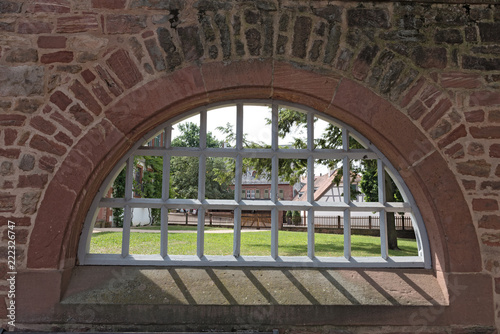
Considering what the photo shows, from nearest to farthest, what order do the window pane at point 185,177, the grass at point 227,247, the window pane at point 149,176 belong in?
the grass at point 227,247, the window pane at point 149,176, the window pane at point 185,177

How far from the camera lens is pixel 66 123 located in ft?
8.48

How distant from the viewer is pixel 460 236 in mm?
2562

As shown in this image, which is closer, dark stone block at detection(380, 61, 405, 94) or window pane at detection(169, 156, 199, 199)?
dark stone block at detection(380, 61, 405, 94)

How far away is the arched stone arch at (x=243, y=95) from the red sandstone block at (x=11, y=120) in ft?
1.40

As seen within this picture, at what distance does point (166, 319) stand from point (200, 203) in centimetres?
83

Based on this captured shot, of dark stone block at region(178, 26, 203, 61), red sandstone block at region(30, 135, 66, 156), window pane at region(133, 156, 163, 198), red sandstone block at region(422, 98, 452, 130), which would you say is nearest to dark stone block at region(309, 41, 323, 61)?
dark stone block at region(178, 26, 203, 61)

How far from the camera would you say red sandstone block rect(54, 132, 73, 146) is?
2568mm

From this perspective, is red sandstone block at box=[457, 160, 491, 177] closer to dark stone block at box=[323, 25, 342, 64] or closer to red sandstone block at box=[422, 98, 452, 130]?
red sandstone block at box=[422, 98, 452, 130]

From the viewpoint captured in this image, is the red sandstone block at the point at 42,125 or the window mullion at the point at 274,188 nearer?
the red sandstone block at the point at 42,125

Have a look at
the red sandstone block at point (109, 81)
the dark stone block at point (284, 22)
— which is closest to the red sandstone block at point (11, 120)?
the red sandstone block at point (109, 81)

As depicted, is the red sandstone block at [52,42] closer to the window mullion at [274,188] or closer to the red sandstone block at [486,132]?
the window mullion at [274,188]

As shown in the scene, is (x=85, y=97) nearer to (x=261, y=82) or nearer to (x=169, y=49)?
(x=169, y=49)

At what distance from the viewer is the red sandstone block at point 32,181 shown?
8.30ft

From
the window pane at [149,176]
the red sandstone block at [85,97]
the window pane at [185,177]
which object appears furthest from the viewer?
the window pane at [185,177]
